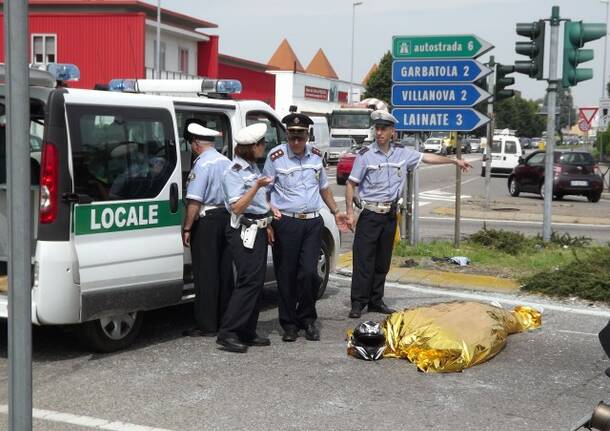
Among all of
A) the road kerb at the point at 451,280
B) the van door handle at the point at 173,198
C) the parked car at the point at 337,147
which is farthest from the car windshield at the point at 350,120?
the van door handle at the point at 173,198

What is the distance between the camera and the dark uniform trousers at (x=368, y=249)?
26.4 ft

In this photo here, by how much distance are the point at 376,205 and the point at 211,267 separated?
74.1 inches

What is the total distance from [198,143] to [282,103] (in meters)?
57.4

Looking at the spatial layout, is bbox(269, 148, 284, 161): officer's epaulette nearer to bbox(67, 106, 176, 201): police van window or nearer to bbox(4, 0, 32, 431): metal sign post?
bbox(67, 106, 176, 201): police van window

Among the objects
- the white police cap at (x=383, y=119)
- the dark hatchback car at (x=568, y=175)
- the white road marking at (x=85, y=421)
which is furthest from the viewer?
the dark hatchback car at (x=568, y=175)

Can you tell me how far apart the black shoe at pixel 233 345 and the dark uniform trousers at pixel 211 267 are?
0.36 metres

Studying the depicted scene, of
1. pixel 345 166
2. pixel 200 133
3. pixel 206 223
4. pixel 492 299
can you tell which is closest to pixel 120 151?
pixel 200 133

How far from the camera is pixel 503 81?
12.8 meters

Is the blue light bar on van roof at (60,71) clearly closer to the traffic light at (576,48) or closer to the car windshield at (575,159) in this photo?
the traffic light at (576,48)

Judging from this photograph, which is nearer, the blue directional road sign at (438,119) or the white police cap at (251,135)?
the white police cap at (251,135)

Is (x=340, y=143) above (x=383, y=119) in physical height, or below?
below

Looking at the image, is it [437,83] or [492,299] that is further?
[437,83]

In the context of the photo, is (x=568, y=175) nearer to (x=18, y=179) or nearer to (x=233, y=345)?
(x=233, y=345)

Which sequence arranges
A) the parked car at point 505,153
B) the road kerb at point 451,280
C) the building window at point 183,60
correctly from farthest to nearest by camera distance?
the building window at point 183,60
the parked car at point 505,153
the road kerb at point 451,280
